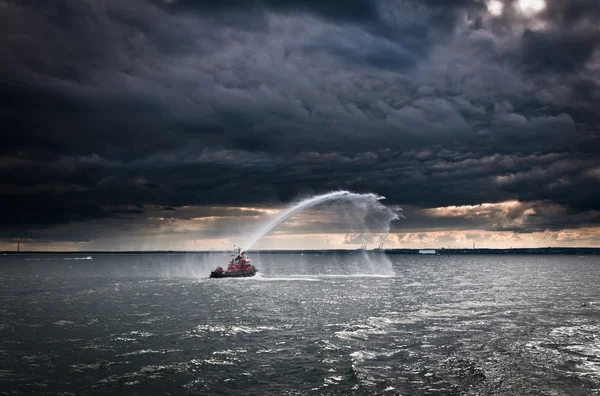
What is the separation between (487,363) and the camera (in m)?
38.4

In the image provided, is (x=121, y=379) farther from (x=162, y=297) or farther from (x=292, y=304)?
(x=162, y=297)

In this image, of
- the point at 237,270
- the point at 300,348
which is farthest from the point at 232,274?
the point at 300,348

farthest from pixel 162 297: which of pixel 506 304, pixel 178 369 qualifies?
pixel 506 304

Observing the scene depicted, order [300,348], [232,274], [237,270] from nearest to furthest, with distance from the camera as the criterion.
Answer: [300,348], [232,274], [237,270]

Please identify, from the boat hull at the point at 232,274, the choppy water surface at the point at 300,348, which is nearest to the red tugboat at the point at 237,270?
the boat hull at the point at 232,274

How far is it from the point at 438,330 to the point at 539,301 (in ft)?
144

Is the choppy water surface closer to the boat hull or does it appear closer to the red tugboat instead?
the boat hull

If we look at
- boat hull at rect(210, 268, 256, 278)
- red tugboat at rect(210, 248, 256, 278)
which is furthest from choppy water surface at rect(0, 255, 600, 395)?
red tugboat at rect(210, 248, 256, 278)

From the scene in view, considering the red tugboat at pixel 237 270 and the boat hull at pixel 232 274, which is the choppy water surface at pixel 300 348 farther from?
the red tugboat at pixel 237 270

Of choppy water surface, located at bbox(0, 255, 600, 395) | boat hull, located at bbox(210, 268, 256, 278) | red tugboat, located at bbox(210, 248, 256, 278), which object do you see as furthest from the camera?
red tugboat, located at bbox(210, 248, 256, 278)

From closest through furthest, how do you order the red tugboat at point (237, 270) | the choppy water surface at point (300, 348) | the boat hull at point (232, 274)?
the choppy water surface at point (300, 348) < the boat hull at point (232, 274) < the red tugboat at point (237, 270)

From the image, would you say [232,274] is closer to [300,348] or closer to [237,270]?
[237,270]

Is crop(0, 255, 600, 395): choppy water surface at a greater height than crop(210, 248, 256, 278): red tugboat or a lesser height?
lesser

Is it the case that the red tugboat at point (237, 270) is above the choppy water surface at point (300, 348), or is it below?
above
